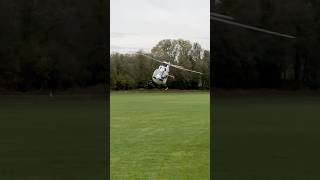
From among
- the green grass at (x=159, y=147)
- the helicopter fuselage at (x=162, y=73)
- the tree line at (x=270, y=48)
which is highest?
the tree line at (x=270, y=48)

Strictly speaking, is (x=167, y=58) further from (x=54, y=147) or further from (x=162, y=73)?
(x=54, y=147)

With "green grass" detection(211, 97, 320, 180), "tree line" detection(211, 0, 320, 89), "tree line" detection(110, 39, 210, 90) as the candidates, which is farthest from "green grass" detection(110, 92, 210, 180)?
"tree line" detection(211, 0, 320, 89)

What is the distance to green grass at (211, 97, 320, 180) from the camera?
5.97 metres

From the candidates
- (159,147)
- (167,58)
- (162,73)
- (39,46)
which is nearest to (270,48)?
(167,58)

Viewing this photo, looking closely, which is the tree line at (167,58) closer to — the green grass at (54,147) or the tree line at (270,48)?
the tree line at (270,48)

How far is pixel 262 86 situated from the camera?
2061 centimetres

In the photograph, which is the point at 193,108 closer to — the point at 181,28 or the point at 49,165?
the point at 181,28

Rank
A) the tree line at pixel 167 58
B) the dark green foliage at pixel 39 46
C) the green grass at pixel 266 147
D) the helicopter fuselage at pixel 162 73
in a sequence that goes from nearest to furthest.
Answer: the green grass at pixel 266 147, the helicopter fuselage at pixel 162 73, the tree line at pixel 167 58, the dark green foliage at pixel 39 46

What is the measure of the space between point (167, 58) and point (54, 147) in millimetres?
6123

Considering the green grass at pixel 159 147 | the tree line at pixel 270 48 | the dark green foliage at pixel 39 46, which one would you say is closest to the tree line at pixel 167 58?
the tree line at pixel 270 48

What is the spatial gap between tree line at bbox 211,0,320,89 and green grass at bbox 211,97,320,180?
275 centimetres

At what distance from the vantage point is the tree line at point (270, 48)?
16.0 meters

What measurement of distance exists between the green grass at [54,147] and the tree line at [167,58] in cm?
210

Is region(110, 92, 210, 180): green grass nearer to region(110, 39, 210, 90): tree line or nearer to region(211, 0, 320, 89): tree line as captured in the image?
region(110, 39, 210, 90): tree line
